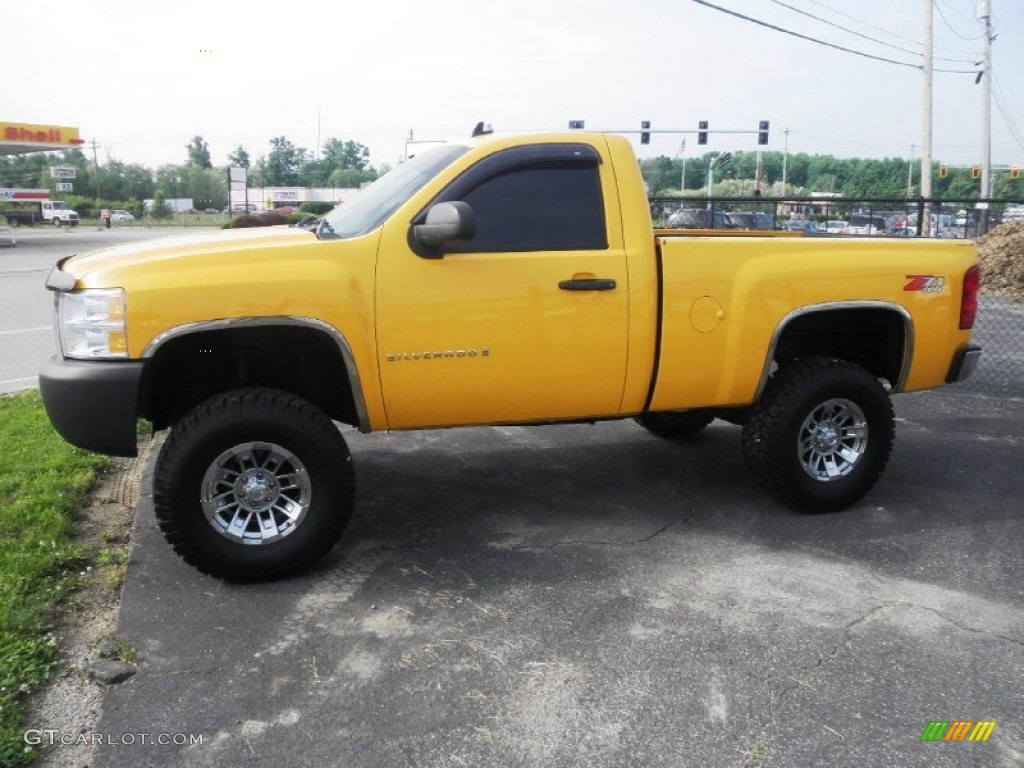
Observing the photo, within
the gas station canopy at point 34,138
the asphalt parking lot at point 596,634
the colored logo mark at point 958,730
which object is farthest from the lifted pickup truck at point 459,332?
the gas station canopy at point 34,138

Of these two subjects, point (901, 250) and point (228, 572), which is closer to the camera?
point (228, 572)

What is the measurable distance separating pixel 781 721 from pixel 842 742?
0.67 ft

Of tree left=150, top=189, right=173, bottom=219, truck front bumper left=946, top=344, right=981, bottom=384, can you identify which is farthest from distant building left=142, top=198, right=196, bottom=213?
truck front bumper left=946, top=344, right=981, bottom=384

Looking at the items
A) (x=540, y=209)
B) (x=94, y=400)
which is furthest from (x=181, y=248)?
(x=540, y=209)

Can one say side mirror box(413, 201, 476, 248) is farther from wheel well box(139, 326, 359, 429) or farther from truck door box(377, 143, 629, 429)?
wheel well box(139, 326, 359, 429)

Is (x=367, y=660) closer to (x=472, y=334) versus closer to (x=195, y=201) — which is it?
(x=472, y=334)

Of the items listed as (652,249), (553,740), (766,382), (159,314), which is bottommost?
(553,740)

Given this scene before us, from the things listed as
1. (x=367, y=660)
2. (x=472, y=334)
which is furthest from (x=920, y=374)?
(x=367, y=660)

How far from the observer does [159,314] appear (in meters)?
3.89

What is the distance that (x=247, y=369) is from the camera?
178 inches

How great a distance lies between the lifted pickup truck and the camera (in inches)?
157

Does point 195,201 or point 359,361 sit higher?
point 195,201

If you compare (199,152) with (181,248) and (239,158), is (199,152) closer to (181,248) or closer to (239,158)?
(239,158)

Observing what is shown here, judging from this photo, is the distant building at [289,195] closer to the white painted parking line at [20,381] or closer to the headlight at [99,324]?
the white painted parking line at [20,381]
